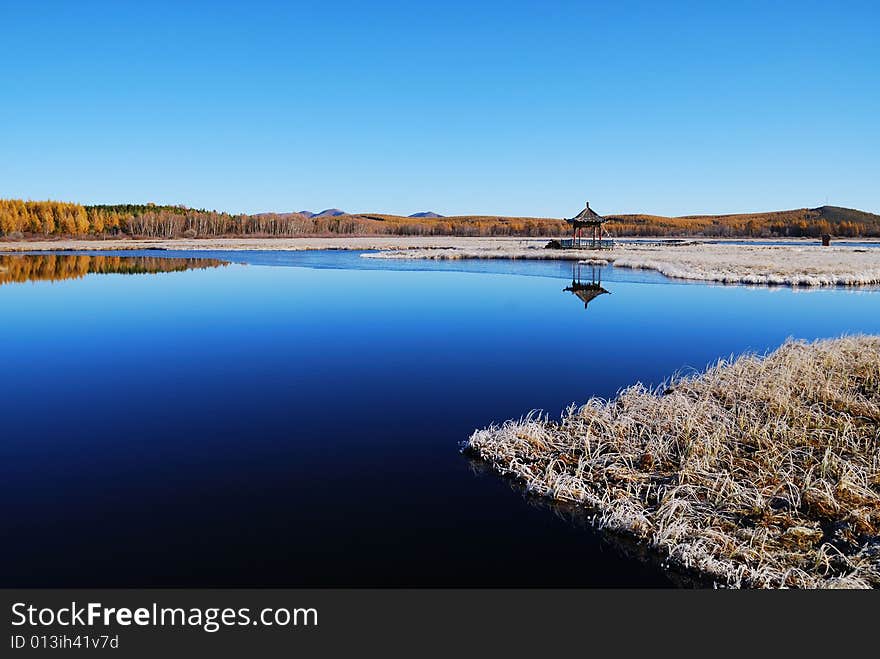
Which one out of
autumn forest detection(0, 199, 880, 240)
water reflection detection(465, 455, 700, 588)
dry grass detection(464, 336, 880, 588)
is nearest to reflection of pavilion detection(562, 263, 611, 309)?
dry grass detection(464, 336, 880, 588)

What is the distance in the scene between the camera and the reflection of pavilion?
1114 inches

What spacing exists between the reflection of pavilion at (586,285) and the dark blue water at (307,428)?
3355 millimetres

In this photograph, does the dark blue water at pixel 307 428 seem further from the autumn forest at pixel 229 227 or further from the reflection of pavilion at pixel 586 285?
the autumn forest at pixel 229 227

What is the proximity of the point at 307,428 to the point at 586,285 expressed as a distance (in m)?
25.9

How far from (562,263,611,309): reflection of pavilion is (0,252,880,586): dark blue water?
11.0 feet

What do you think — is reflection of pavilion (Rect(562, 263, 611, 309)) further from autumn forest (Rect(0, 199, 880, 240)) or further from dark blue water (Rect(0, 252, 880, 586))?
autumn forest (Rect(0, 199, 880, 240))

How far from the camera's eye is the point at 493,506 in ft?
A: 23.7

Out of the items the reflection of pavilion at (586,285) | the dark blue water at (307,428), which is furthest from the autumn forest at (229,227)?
the dark blue water at (307,428)

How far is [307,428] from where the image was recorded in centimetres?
979

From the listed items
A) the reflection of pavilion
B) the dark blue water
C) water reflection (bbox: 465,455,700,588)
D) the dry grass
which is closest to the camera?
water reflection (bbox: 465,455,700,588)

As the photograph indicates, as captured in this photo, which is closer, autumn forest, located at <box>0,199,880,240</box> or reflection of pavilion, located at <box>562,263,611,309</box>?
reflection of pavilion, located at <box>562,263,611,309</box>

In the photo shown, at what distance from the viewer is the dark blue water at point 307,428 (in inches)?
237
